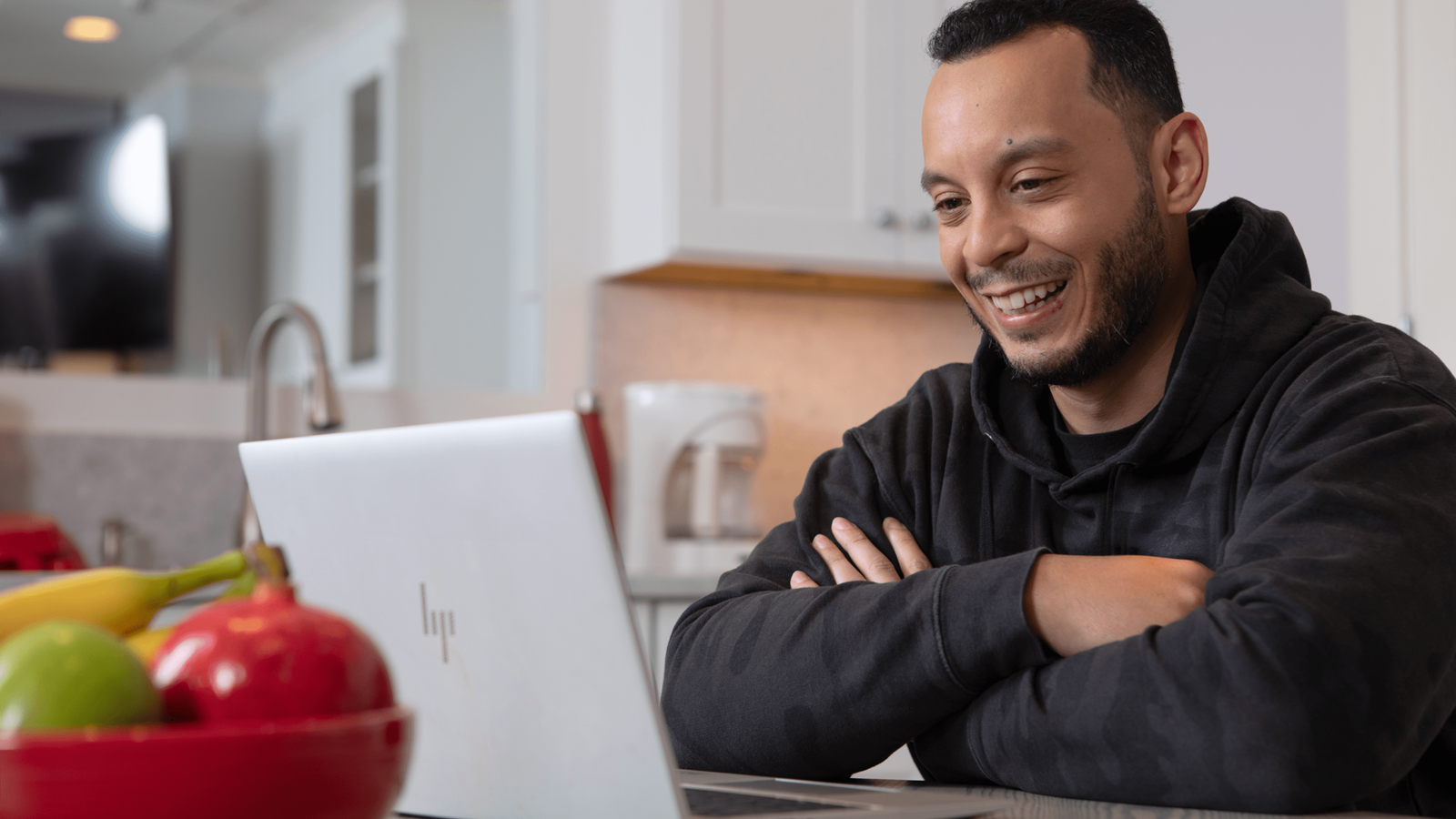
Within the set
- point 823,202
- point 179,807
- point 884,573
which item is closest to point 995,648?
point 884,573

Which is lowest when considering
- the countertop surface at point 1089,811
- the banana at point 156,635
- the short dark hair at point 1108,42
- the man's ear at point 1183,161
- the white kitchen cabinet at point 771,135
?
the countertop surface at point 1089,811

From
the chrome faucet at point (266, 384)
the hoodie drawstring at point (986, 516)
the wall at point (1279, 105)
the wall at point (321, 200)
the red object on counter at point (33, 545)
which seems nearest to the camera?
the hoodie drawstring at point (986, 516)

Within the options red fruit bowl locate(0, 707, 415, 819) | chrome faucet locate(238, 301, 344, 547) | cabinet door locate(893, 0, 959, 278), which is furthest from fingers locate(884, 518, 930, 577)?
cabinet door locate(893, 0, 959, 278)

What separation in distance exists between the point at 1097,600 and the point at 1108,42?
565 mm

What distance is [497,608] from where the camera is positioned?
65 centimetres

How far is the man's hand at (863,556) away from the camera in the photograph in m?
1.25

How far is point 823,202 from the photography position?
282cm

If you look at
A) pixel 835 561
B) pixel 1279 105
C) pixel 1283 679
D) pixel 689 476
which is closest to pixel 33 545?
pixel 689 476

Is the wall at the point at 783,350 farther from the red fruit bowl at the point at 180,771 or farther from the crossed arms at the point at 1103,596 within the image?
the red fruit bowl at the point at 180,771

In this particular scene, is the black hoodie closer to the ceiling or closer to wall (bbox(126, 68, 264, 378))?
wall (bbox(126, 68, 264, 378))

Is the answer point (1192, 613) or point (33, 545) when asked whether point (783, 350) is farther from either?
point (1192, 613)

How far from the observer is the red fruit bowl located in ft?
1.36

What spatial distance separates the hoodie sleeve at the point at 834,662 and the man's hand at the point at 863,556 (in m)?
0.06

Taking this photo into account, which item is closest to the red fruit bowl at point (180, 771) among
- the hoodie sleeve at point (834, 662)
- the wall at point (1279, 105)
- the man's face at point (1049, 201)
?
the hoodie sleeve at point (834, 662)
